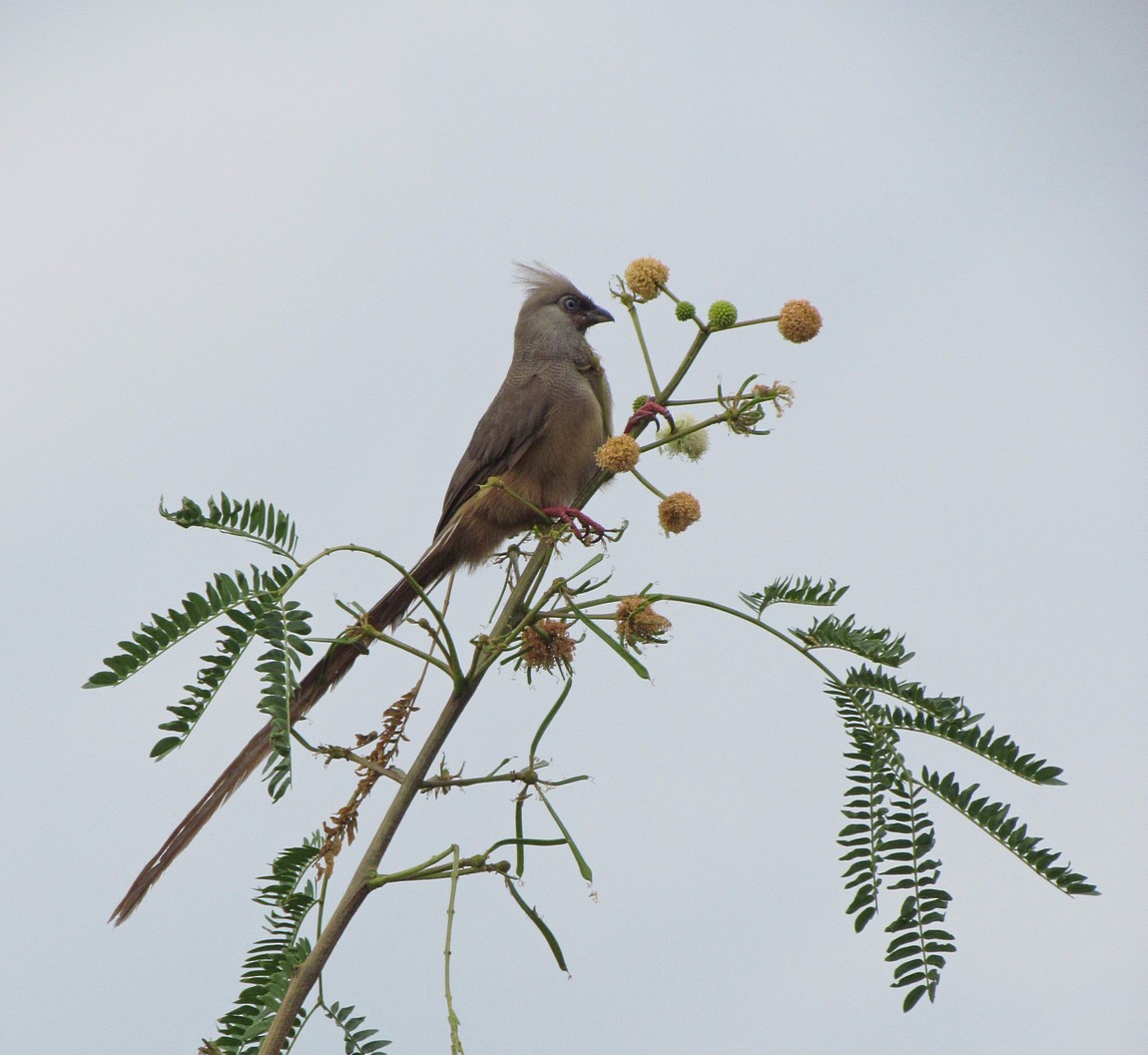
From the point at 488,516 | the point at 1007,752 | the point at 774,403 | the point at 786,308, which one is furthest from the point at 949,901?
the point at 488,516

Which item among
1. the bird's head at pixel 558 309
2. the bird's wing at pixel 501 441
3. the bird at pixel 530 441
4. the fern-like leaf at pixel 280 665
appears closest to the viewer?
the fern-like leaf at pixel 280 665

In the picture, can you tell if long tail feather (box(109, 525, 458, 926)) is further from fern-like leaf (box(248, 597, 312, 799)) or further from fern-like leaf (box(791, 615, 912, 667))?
fern-like leaf (box(791, 615, 912, 667))

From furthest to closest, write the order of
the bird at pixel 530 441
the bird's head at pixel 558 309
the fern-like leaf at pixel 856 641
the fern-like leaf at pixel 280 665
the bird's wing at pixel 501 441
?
the bird's head at pixel 558 309, the bird's wing at pixel 501 441, the bird at pixel 530 441, the fern-like leaf at pixel 856 641, the fern-like leaf at pixel 280 665

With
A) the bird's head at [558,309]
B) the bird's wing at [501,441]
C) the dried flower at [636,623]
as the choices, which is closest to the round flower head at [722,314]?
the dried flower at [636,623]

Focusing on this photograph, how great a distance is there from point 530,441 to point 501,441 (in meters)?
0.13

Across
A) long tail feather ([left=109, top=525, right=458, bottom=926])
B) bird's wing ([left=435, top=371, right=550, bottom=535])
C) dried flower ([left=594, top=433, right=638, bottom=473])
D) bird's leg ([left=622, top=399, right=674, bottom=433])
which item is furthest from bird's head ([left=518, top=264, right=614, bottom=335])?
dried flower ([left=594, top=433, right=638, bottom=473])

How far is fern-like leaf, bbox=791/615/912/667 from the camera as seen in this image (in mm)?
2264

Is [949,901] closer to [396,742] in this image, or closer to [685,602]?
[685,602]

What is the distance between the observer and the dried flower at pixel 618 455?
2.49 m

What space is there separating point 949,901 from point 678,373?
1182 mm

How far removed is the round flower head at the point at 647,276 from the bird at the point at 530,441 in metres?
1.26

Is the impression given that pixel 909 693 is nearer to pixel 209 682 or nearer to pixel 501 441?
pixel 209 682

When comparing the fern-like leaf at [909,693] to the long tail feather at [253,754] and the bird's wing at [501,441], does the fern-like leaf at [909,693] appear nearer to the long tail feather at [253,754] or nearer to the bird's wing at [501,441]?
the long tail feather at [253,754]

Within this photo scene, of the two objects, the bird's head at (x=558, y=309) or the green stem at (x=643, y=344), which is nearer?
the green stem at (x=643, y=344)
